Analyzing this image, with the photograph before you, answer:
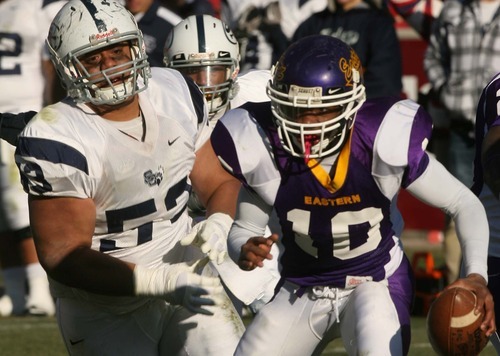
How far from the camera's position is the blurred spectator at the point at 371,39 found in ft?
25.9

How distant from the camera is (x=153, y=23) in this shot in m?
7.97

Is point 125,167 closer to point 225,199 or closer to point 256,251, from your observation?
point 225,199

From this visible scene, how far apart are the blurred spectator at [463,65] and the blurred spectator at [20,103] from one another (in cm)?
231

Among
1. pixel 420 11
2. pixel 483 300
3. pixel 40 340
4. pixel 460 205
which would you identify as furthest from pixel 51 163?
pixel 420 11

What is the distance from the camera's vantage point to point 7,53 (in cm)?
758

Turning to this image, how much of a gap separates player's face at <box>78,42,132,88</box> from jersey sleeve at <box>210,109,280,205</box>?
1.34 feet

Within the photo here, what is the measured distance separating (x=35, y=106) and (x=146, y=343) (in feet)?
11.1

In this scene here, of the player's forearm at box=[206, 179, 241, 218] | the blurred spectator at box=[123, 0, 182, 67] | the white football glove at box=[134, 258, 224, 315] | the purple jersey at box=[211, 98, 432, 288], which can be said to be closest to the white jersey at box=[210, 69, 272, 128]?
the player's forearm at box=[206, 179, 241, 218]

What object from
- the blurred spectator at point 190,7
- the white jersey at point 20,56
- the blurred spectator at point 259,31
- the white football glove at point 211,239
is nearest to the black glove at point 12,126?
the white football glove at point 211,239

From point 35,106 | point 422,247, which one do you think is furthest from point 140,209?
point 422,247

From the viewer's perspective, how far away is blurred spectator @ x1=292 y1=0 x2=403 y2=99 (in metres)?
7.90

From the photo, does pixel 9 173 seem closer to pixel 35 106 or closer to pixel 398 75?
pixel 35 106

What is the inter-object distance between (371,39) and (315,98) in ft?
12.5

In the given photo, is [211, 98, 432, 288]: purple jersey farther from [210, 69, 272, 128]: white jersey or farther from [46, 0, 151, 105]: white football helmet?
[210, 69, 272, 128]: white jersey
